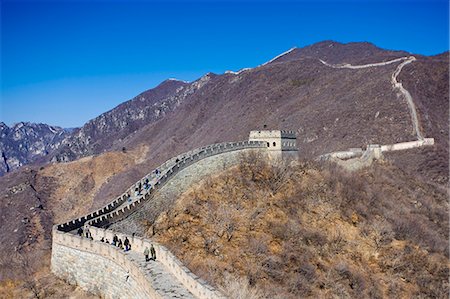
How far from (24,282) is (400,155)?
193ft

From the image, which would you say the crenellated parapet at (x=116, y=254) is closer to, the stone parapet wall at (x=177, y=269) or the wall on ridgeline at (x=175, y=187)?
the stone parapet wall at (x=177, y=269)

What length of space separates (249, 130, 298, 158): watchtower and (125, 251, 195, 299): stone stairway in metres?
26.7

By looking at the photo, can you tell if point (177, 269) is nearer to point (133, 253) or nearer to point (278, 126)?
point (133, 253)

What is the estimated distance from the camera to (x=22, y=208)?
8794 cm

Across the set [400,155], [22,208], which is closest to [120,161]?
[22,208]

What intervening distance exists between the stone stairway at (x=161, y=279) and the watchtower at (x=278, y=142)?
2670cm

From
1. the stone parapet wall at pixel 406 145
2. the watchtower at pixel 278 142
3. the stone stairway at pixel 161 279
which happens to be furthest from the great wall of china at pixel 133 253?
the stone parapet wall at pixel 406 145

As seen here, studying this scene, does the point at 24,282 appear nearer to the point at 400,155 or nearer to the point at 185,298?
the point at 185,298

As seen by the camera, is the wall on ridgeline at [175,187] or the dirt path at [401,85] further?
the dirt path at [401,85]

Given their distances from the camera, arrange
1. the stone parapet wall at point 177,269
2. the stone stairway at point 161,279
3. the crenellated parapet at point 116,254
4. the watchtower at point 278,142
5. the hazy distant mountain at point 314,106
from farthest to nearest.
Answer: the hazy distant mountain at point 314,106, the watchtower at point 278,142, the crenellated parapet at point 116,254, the stone stairway at point 161,279, the stone parapet wall at point 177,269

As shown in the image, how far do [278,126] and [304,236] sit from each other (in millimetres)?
62568

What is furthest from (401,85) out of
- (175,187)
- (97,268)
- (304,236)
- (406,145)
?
(97,268)

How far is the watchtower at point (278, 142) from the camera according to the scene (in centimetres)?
4600

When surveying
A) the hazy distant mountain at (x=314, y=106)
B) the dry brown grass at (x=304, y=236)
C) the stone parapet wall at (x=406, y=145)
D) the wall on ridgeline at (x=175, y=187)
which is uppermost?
the hazy distant mountain at (x=314, y=106)
